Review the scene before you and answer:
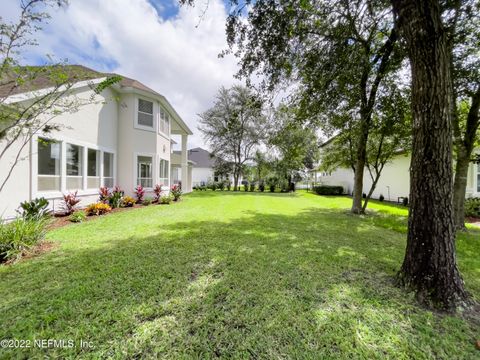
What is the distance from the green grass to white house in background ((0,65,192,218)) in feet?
13.3

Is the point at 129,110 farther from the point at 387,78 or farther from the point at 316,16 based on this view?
the point at 387,78

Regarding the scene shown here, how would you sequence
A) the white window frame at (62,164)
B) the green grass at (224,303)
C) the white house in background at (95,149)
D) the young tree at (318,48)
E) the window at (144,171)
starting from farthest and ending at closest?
1. the window at (144,171)
2. the white window frame at (62,164)
3. the white house in background at (95,149)
4. the young tree at (318,48)
5. the green grass at (224,303)

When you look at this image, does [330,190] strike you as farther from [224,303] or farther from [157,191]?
[224,303]

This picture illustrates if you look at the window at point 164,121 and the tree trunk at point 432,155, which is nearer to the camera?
the tree trunk at point 432,155

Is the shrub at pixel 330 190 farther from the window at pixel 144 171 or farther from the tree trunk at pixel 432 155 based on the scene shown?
the tree trunk at pixel 432 155

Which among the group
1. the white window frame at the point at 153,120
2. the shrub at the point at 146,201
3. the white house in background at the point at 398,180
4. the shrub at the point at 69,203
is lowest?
the shrub at the point at 146,201

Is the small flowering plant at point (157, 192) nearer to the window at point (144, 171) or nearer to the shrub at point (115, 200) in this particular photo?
the window at point (144, 171)

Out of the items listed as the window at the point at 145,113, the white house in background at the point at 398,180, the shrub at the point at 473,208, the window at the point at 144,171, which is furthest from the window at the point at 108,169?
the shrub at the point at 473,208

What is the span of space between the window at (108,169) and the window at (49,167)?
2642 mm

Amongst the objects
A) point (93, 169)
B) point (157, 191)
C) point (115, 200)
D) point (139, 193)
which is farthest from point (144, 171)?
point (115, 200)

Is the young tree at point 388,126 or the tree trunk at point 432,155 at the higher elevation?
the young tree at point 388,126

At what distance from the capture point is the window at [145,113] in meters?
12.0

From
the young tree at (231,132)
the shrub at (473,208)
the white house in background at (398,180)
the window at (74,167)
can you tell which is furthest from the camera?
the young tree at (231,132)

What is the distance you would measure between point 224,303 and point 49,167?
9.66 metres
